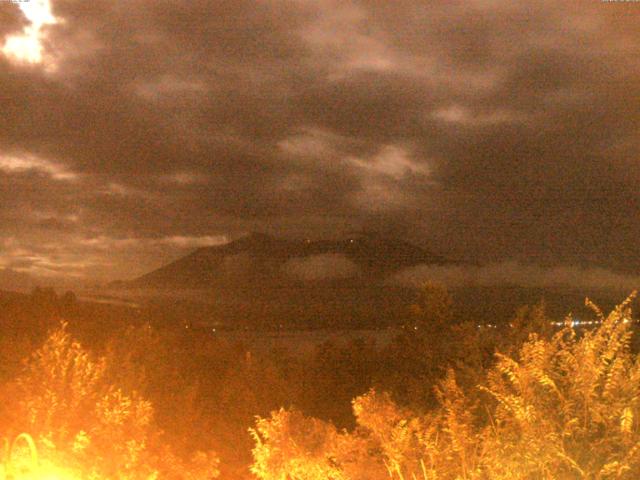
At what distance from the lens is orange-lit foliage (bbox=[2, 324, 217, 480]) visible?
15.7m

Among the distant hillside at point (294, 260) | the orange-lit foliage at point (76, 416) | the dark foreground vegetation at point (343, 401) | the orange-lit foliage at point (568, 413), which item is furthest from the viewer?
the distant hillside at point (294, 260)

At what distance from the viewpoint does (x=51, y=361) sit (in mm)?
17031

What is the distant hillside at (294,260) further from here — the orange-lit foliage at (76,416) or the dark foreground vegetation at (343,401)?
the orange-lit foliage at (76,416)

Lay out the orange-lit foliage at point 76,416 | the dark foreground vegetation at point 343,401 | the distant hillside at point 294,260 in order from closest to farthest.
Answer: the dark foreground vegetation at point 343,401 < the orange-lit foliage at point 76,416 < the distant hillside at point 294,260

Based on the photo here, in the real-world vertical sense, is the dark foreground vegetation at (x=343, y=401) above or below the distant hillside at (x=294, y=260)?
below

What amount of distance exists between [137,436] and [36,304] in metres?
25.7

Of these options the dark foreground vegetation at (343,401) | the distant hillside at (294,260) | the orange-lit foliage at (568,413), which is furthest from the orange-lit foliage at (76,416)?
the distant hillside at (294,260)

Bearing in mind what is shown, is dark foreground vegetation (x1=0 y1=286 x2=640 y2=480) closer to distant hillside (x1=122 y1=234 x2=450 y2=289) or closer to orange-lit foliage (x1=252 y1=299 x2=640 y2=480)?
orange-lit foliage (x1=252 y1=299 x2=640 y2=480)

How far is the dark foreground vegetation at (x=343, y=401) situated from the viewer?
8.92 meters

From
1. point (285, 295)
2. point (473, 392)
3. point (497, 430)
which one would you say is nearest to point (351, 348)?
point (473, 392)

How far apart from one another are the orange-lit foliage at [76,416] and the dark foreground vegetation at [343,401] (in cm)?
4

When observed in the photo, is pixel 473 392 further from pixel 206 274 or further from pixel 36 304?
pixel 206 274

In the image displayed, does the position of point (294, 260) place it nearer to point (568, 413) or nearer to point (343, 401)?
point (343, 401)

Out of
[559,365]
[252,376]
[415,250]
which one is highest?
[415,250]
